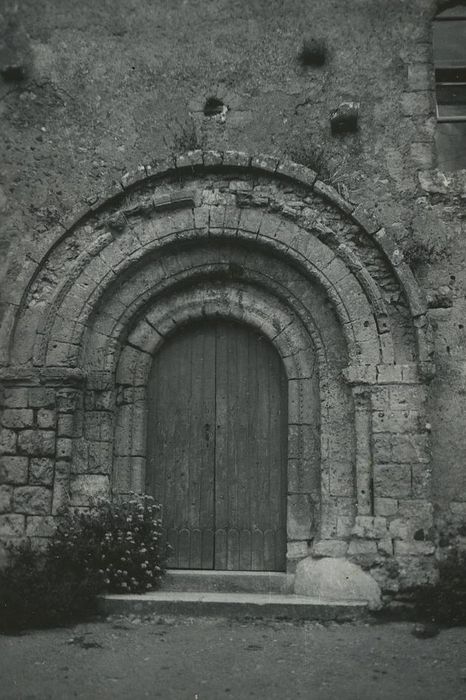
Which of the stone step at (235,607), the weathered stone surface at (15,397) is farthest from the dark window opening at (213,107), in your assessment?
the stone step at (235,607)

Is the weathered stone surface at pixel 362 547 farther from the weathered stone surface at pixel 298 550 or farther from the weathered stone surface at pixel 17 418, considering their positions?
the weathered stone surface at pixel 17 418

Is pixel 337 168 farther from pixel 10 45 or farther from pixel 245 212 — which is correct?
pixel 10 45

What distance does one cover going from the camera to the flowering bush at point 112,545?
5.24 metres

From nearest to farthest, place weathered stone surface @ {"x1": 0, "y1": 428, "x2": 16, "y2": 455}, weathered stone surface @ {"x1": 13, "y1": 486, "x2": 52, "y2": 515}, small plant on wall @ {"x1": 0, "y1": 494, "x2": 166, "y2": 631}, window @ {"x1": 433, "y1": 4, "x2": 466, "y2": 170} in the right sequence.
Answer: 1. small plant on wall @ {"x1": 0, "y1": 494, "x2": 166, "y2": 631}
2. weathered stone surface @ {"x1": 13, "y1": 486, "x2": 52, "y2": 515}
3. weathered stone surface @ {"x1": 0, "y1": 428, "x2": 16, "y2": 455}
4. window @ {"x1": 433, "y1": 4, "x2": 466, "y2": 170}

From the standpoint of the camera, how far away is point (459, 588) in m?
5.08

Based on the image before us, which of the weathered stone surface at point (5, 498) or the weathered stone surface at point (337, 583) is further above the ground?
the weathered stone surface at point (5, 498)

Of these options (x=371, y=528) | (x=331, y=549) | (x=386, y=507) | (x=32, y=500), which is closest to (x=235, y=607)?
(x=331, y=549)

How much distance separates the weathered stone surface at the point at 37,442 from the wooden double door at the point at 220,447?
→ 3.05ft

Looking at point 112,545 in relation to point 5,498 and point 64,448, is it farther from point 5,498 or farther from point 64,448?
point 5,498

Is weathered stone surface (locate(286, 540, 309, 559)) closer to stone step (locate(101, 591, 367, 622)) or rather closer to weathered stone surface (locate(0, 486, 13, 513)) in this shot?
stone step (locate(101, 591, 367, 622))

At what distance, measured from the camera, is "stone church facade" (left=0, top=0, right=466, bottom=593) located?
5.52m

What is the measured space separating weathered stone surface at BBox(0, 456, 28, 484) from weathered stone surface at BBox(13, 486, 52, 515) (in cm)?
8

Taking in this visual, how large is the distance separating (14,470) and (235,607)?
2.18m

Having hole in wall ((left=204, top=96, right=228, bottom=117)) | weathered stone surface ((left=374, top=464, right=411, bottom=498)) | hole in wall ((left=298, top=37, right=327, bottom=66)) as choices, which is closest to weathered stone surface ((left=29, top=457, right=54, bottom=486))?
weathered stone surface ((left=374, top=464, right=411, bottom=498))
